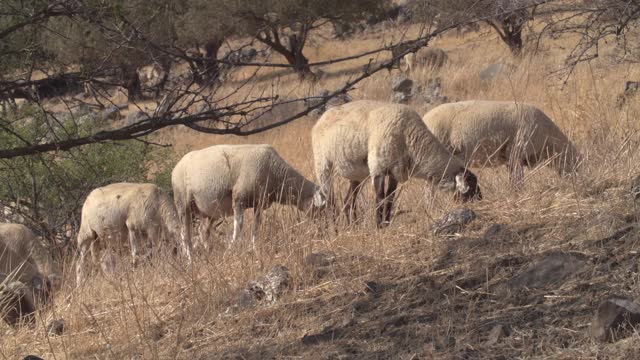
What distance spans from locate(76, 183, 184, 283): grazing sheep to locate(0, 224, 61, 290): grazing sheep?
201cm

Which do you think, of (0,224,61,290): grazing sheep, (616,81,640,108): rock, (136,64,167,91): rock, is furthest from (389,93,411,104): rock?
(136,64,167,91): rock

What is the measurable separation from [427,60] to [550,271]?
23650 mm

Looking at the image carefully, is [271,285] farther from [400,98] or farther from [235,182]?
[400,98]

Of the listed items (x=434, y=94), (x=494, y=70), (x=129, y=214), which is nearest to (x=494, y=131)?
(x=129, y=214)

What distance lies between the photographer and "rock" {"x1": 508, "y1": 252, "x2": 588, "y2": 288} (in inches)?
198

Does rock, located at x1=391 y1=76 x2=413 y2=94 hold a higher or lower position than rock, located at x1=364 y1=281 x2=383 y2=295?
lower

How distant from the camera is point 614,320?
14.2ft

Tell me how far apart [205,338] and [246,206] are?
19.6ft

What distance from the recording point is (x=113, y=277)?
23.4ft

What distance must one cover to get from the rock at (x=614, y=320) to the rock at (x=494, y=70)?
17.0 metres

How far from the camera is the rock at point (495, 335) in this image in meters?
4.53

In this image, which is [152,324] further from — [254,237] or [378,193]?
[378,193]

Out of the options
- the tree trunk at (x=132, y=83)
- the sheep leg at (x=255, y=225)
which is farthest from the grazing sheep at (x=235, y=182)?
the tree trunk at (x=132, y=83)

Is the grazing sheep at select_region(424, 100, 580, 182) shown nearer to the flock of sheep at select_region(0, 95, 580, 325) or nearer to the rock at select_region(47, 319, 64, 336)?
the flock of sheep at select_region(0, 95, 580, 325)
